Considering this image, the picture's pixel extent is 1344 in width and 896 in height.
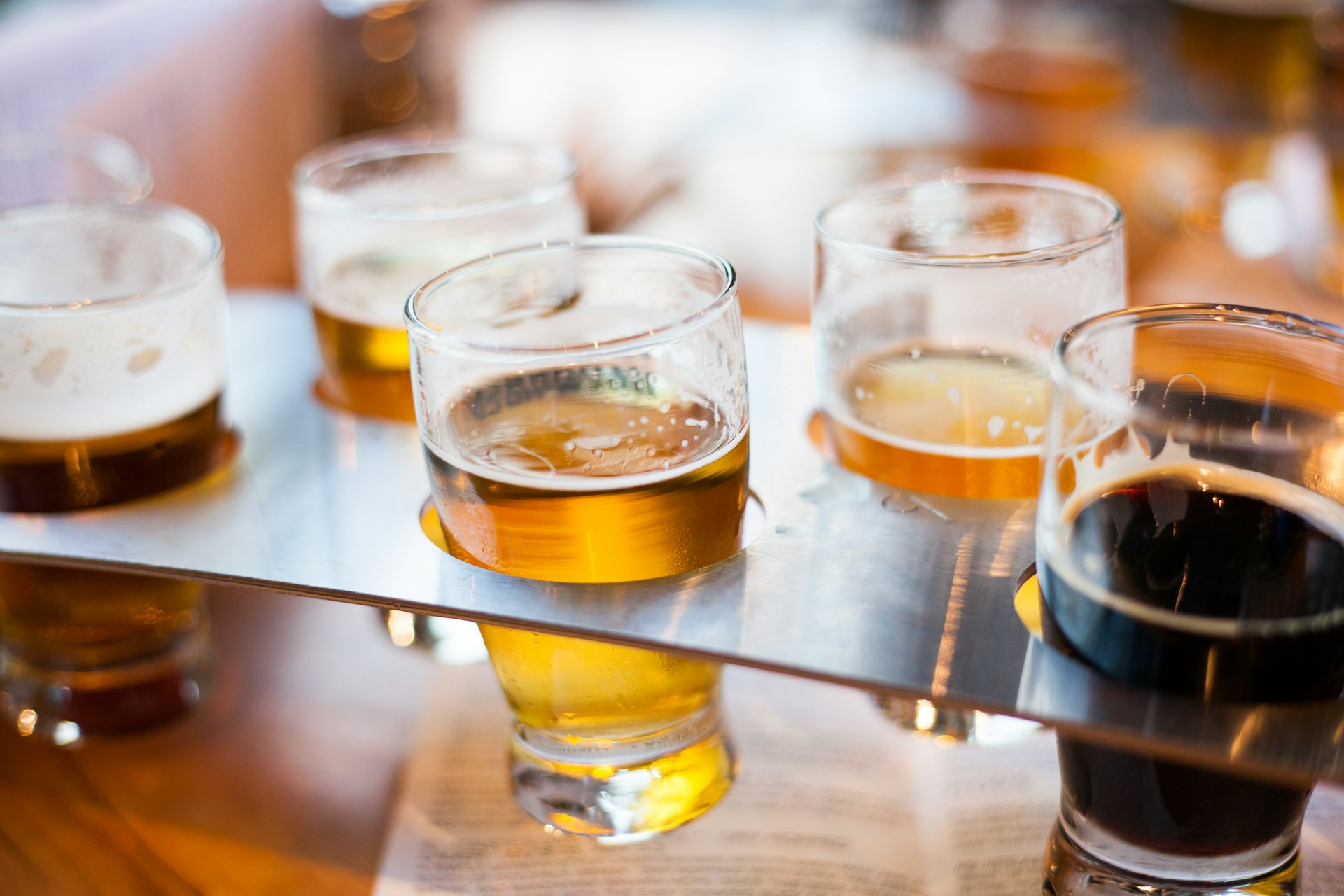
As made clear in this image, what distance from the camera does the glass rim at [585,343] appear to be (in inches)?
15.9

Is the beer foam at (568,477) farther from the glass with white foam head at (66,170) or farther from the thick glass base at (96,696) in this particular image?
the glass with white foam head at (66,170)

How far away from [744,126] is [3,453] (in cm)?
89

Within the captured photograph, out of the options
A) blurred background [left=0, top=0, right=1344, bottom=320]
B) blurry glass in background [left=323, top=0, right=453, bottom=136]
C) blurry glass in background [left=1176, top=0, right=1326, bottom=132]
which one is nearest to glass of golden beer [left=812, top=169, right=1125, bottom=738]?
blurred background [left=0, top=0, right=1344, bottom=320]

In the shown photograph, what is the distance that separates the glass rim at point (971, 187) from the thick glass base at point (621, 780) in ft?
0.66

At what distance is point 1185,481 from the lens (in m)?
0.40

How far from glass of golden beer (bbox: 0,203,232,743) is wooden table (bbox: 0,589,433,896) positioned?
0.02m

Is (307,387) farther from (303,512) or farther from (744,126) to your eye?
(744,126)

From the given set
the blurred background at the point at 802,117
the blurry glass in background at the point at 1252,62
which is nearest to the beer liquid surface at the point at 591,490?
the blurred background at the point at 802,117

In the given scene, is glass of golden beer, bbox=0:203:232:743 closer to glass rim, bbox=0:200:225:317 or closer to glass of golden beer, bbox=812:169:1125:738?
glass rim, bbox=0:200:225:317

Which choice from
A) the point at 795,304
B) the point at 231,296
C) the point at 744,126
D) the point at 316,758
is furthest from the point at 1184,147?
the point at 316,758

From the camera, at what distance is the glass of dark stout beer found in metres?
0.37

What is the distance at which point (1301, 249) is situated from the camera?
3.23ft

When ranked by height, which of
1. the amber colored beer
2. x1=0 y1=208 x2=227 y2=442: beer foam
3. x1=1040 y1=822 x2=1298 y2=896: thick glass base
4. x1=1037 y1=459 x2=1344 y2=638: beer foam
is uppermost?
x1=0 y1=208 x2=227 y2=442: beer foam

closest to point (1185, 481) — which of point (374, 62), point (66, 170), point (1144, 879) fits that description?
point (1144, 879)
